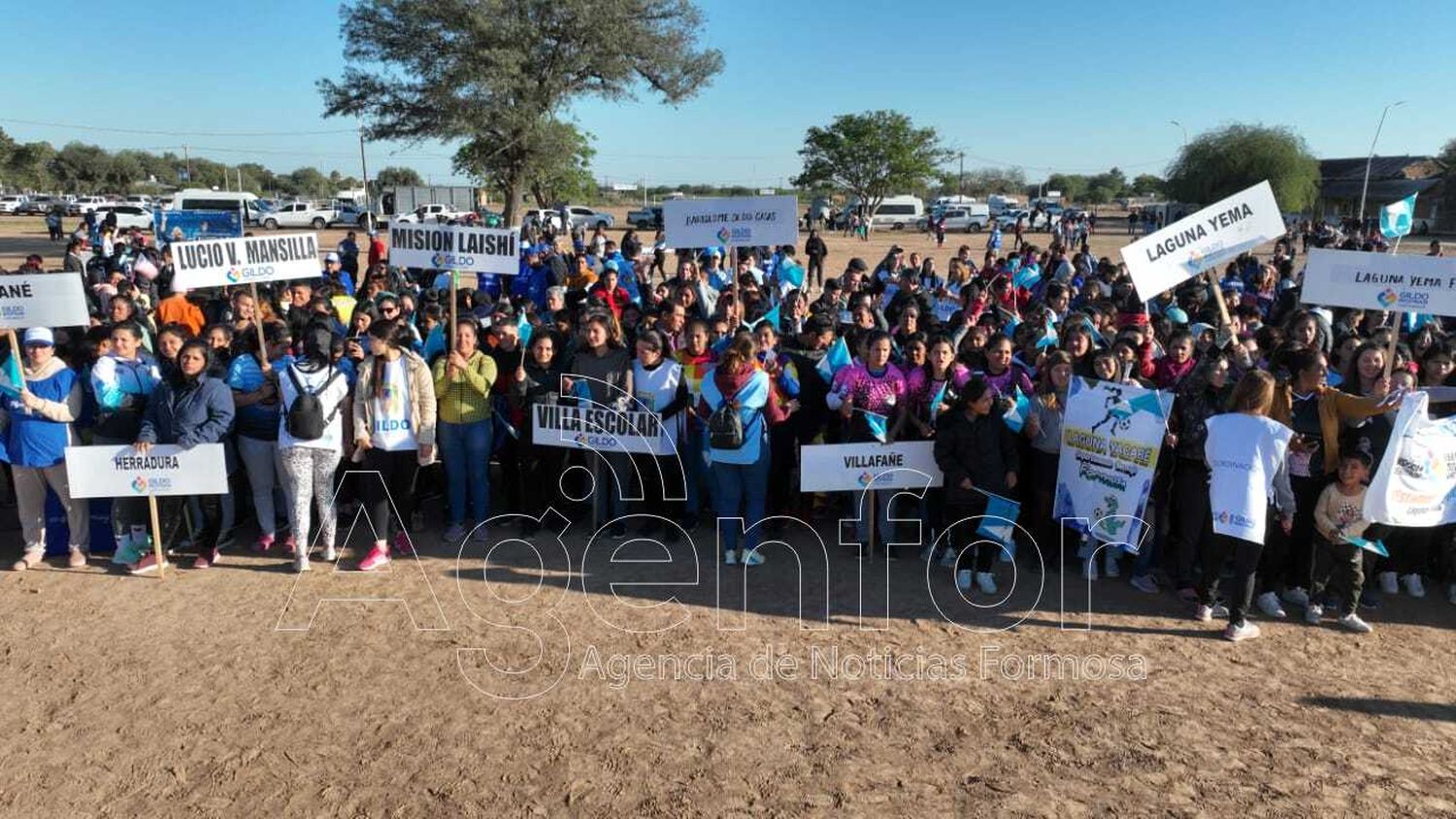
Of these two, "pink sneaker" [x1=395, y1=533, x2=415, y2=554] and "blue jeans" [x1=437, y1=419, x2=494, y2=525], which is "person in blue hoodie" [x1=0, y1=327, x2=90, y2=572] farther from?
"blue jeans" [x1=437, y1=419, x2=494, y2=525]

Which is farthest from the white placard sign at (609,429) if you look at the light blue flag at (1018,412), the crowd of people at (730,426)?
the light blue flag at (1018,412)

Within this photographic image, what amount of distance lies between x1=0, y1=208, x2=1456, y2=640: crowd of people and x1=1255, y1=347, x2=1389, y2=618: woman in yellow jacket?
0.01 m

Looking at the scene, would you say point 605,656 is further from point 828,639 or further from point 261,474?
point 261,474

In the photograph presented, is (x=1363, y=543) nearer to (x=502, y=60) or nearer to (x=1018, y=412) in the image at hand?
→ (x=1018, y=412)

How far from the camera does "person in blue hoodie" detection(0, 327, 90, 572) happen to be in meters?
5.76

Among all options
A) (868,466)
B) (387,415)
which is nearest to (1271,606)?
(868,466)

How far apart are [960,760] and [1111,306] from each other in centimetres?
661

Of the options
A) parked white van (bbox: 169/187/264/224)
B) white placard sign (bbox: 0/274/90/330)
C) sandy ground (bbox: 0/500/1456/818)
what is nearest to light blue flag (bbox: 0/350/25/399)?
white placard sign (bbox: 0/274/90/330)

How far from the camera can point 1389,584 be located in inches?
232

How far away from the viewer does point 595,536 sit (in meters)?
6.82

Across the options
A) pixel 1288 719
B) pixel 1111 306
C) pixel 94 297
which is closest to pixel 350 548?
pixel 1288 719

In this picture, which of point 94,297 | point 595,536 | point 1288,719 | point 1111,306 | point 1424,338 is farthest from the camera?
point 94,297

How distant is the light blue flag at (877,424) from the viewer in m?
6.02

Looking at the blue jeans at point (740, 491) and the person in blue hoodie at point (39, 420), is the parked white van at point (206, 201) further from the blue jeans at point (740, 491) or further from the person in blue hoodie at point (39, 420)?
the blue jeans at point (740, 491)
